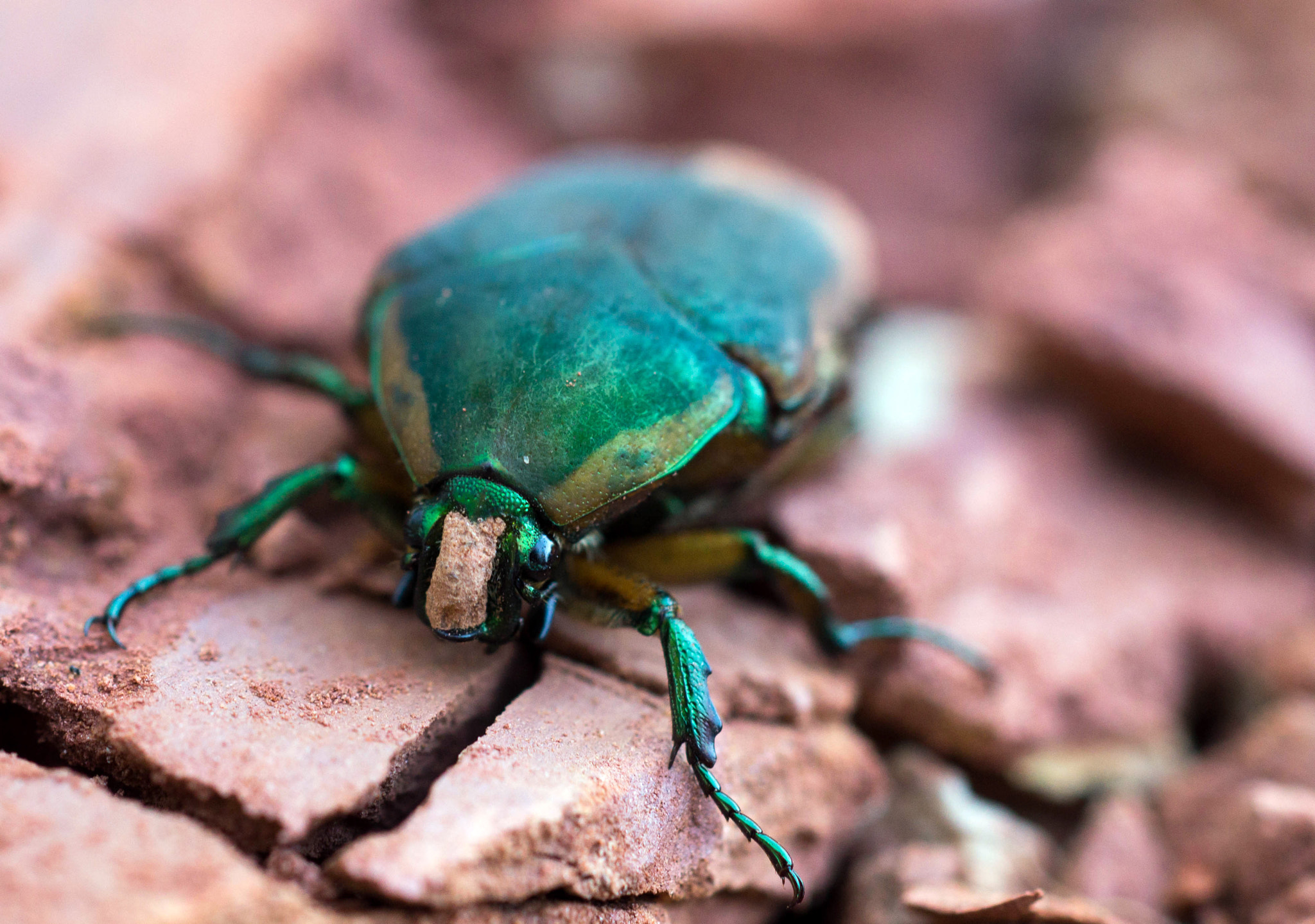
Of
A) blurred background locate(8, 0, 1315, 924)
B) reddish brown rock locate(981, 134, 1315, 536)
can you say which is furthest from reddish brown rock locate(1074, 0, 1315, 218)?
reddish brown rock locate(981, 134, 1315, 536)

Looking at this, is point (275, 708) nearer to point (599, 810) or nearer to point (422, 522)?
point (422, 522)

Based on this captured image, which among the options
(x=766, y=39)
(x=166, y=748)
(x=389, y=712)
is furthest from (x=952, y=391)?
(x=166, y=748)

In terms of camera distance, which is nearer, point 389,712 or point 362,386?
Answer: point 389,712

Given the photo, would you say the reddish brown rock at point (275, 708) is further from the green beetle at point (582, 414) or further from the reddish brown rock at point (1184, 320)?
the reddish brown rock at point (1184, 320)

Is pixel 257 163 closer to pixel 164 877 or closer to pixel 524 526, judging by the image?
pixel 524 526

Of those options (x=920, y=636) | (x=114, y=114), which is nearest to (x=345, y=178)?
(x=114, y=114)
